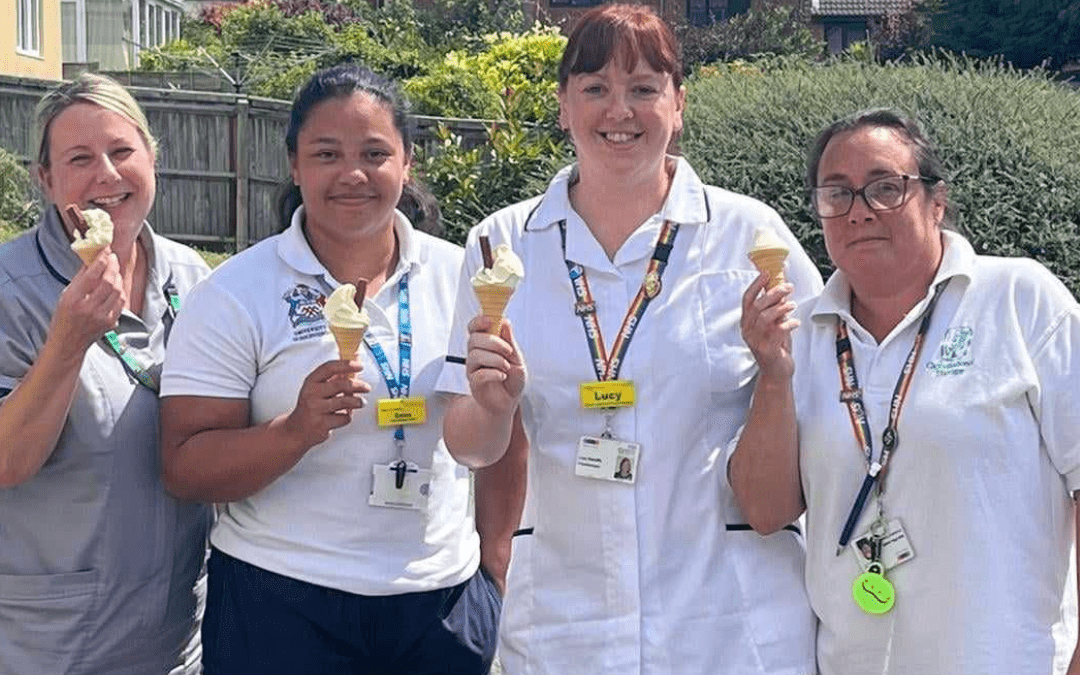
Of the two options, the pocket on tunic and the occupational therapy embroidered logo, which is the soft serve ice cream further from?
the occupational therapy embroidered logo

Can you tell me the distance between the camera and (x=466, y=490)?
142 inches

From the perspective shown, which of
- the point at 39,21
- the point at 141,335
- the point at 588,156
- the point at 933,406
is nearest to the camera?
the point at 933,406

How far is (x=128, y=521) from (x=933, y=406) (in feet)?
6.91

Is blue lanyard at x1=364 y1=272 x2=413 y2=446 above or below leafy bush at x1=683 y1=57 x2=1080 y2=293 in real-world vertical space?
below

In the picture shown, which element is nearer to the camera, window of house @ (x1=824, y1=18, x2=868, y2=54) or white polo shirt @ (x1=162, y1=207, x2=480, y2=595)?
white polo shirt @ (x1=162, y1=207, x2=480, y2=595)

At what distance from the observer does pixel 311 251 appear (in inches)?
137

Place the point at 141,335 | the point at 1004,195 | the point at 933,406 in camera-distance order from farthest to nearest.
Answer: the point at 1004,195 → the point at 141,335 → the point at 933,406

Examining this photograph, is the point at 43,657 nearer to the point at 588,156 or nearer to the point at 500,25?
the point at 588,156

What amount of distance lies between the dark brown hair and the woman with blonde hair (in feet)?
4.23

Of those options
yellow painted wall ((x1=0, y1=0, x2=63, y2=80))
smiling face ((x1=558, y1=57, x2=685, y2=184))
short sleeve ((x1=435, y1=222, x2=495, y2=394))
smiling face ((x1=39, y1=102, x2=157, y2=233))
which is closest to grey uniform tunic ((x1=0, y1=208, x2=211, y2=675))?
smiling face ((x1=39, y1=102, x2=157, y2=233))

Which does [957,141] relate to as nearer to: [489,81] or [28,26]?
[489,81]

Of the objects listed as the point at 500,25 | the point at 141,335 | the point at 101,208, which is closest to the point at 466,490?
the point at 141,335

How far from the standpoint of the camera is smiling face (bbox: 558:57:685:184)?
10.3 ft

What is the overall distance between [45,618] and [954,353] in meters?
2.43
